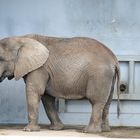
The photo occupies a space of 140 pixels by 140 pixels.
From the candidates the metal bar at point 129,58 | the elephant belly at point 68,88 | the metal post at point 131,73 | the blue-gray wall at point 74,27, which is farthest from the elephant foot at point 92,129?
the metal bar at point 129,58

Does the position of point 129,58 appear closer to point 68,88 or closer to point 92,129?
point 68,88

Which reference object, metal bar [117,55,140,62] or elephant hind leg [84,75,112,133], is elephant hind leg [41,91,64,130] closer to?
elephant hind leg [84,75,112,133]

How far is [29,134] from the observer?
894cm

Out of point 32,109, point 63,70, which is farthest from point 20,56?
point 32,109

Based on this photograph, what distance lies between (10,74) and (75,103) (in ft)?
4.40

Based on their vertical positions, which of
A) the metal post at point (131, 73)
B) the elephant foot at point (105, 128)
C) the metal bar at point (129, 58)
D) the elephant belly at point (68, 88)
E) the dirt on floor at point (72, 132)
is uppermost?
the metal bar at point (129, 58)

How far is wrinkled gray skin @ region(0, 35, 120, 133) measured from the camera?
30.1ft

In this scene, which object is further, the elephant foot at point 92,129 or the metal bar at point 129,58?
the metal bar at point 129,58

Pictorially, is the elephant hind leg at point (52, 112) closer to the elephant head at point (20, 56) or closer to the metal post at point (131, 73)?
the elephant head at point (20, 56)

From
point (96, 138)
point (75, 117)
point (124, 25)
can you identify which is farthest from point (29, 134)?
point (124, 25)

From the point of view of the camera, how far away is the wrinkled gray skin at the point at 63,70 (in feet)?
30.1

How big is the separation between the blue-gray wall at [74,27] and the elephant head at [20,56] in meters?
1.17

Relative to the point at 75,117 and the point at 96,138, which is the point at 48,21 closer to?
the point at 75,117

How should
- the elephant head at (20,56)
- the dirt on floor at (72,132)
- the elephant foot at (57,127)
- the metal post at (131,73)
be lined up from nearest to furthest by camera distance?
the dirt on floor at (72,132), the elephant head at (20,56), the elephant foot at (57,127), the metal post at (131,73)
